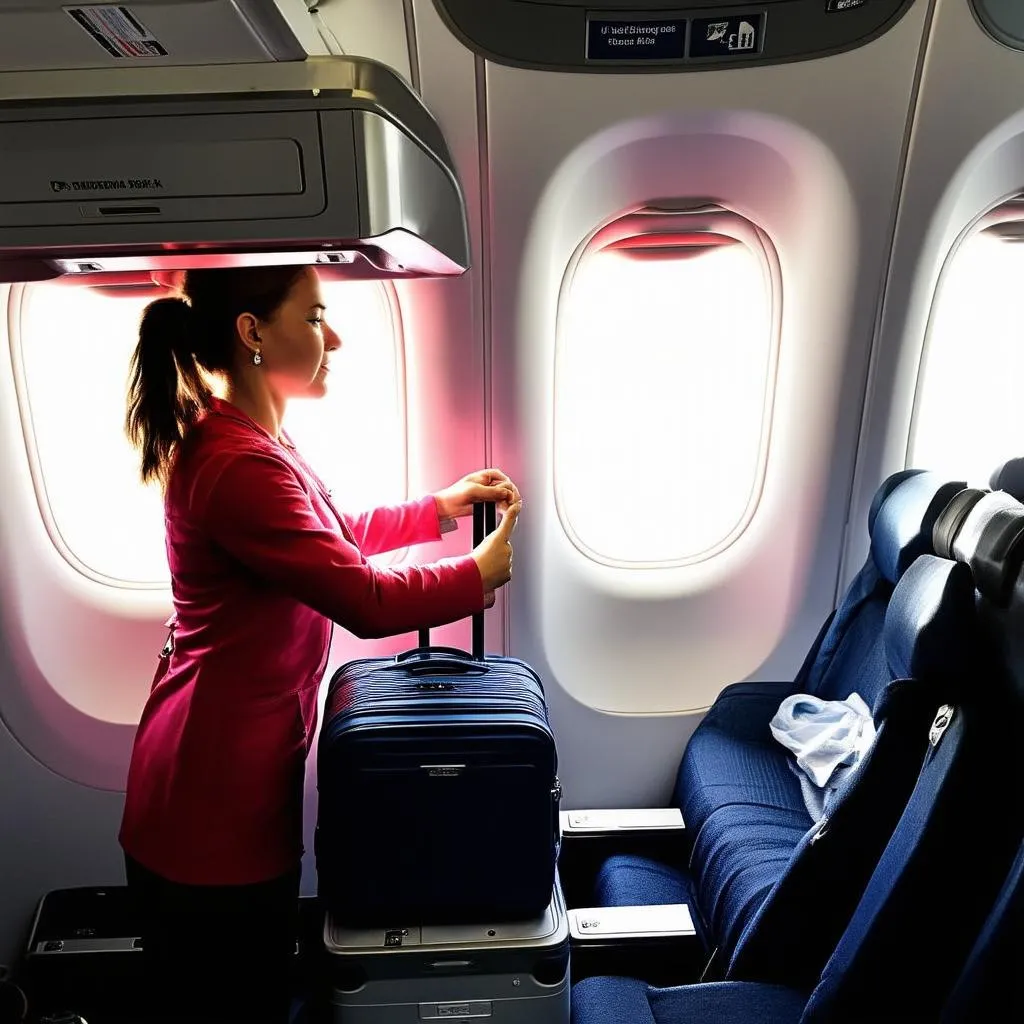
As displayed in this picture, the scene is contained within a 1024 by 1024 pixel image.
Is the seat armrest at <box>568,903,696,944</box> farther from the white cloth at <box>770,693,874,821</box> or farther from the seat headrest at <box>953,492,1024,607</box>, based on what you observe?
the seat headrest at <box>953,492,1024,607</box>

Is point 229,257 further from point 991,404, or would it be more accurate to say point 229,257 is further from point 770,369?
point 991,404

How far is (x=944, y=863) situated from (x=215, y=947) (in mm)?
1355

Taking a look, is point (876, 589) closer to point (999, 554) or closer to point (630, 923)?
point (999, 554)

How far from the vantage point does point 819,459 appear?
2.36m

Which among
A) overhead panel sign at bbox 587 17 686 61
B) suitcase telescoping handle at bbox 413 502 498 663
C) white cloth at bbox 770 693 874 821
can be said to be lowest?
white cloth at bbox 770 693 874 821

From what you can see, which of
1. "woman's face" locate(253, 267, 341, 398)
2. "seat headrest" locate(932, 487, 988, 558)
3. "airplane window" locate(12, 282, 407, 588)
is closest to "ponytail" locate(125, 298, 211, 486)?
"woman's face" locate(253, 267, 341, 398)

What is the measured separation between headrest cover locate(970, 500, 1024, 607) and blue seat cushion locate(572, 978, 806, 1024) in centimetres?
88

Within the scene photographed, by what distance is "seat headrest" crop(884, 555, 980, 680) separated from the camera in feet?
4.54

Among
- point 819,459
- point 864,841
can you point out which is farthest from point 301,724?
point 819,459

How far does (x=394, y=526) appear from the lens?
6.81 feet

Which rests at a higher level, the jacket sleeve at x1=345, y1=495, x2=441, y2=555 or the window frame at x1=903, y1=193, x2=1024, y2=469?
the window frame at x1=903, y1=193, x2=1024, y2=469

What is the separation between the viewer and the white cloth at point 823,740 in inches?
83.8

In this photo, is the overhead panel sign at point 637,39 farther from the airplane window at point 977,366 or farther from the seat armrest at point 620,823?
the seat armrest at point 620,823

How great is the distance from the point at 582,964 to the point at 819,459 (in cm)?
145
